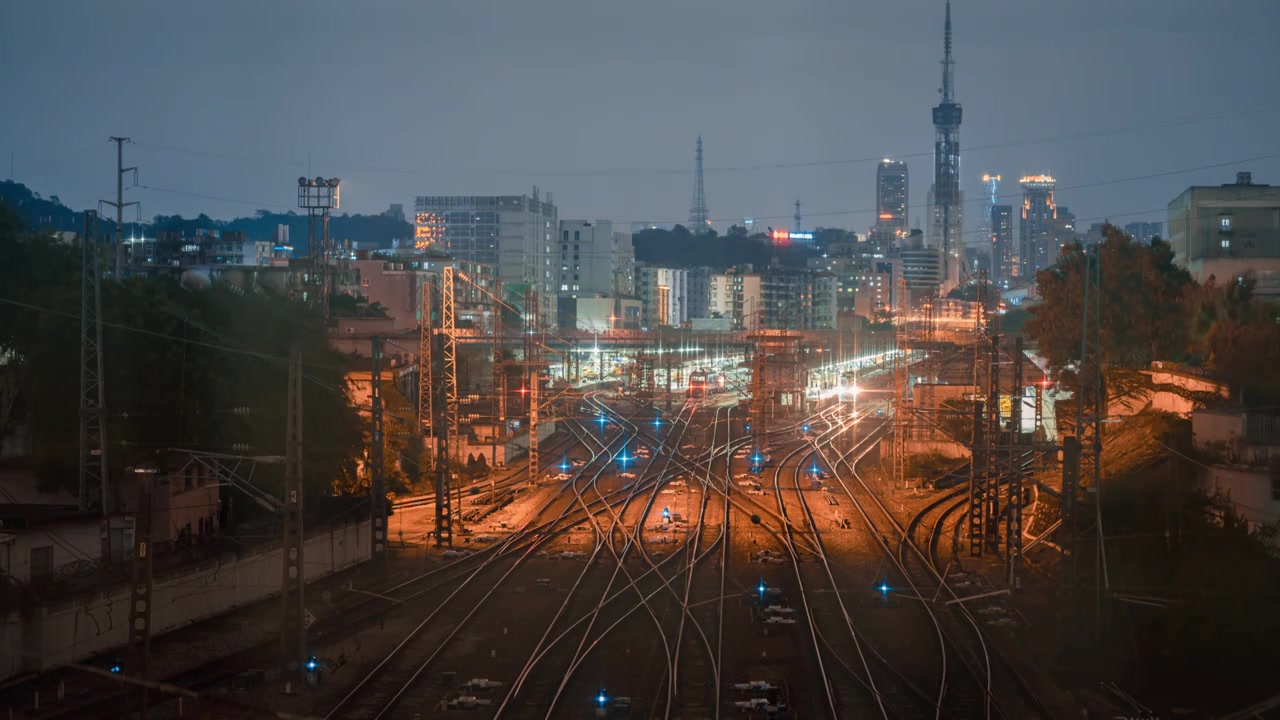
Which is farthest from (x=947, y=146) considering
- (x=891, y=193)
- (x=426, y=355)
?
(x=426, y=355)

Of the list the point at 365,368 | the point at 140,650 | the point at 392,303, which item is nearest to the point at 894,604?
the point at 140,650

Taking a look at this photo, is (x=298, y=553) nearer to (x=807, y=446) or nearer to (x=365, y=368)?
(x=365, y=368)

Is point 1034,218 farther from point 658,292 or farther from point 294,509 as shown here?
point 294,509

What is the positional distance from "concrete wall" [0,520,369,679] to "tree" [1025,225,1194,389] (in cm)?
1169

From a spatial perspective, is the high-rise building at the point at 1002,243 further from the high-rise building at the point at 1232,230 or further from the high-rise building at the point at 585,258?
the high-rise building at the point at 1232,230

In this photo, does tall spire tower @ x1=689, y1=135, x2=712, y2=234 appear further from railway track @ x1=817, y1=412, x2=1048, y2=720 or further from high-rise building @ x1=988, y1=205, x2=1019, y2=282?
railway track @ x1=817, y1=412, x2=1048, y2=720

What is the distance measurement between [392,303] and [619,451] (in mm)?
14980

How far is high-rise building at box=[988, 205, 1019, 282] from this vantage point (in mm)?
129625

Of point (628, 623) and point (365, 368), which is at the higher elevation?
point (365, 368)

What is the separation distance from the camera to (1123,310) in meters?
18.5

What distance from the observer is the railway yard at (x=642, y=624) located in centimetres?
834

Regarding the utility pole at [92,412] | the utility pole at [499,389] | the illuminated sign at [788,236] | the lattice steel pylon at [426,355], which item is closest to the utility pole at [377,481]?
the lattice steel pylon at [426,355]

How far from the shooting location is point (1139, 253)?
61.2 feet

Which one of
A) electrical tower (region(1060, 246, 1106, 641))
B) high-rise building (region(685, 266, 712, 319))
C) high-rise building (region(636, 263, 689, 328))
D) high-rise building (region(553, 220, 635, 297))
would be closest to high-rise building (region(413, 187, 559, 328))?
high-rise building (region(553, 220, 635, 297))
